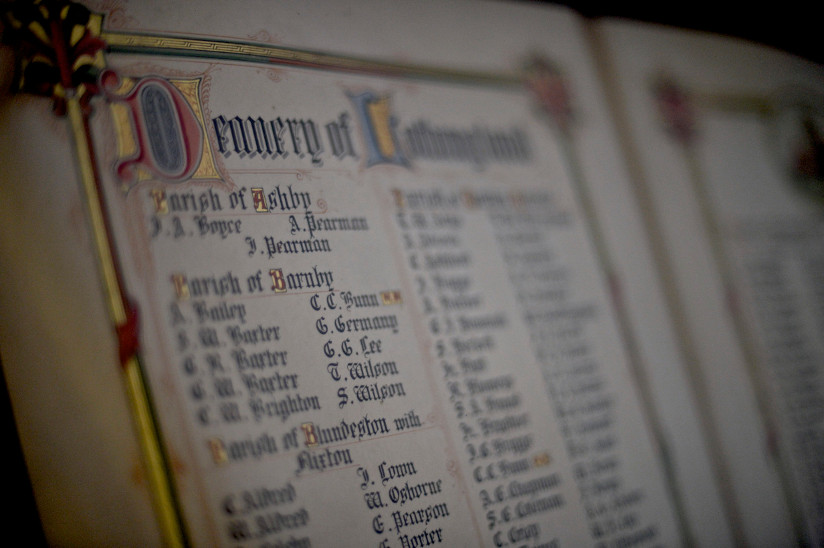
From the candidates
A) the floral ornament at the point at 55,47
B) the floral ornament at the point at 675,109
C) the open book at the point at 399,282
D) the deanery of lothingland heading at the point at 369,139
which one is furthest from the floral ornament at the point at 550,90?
the floral ornament at the point at 55,47

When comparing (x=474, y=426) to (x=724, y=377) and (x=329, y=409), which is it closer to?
(x=329, y=409)

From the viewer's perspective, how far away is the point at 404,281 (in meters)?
1.33

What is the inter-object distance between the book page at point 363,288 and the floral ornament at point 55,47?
0.14 ft

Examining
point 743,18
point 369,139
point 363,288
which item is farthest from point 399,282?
point 743,18

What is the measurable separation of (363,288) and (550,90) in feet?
2.99

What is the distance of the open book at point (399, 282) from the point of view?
101cm

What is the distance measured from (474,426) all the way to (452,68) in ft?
2.99

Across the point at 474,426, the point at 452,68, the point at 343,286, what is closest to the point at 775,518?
the point at 474,426

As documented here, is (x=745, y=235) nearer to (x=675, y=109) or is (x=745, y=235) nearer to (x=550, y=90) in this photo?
(x=675, y=109)

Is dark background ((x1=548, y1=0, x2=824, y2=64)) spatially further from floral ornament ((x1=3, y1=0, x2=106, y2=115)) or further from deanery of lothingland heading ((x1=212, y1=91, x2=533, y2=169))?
floral ornament ((x1=3, y1=0, x2=106, y2=115))

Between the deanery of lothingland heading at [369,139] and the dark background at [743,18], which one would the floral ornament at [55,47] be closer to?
the deanery of lothingland heading at [369,139]

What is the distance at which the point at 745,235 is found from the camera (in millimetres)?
1936

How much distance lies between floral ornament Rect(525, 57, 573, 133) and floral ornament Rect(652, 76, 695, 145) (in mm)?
367

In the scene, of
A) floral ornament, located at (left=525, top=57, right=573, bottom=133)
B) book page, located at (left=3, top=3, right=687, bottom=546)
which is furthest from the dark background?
book page, located at (left=3, top=3, right=687, bottom=546)
